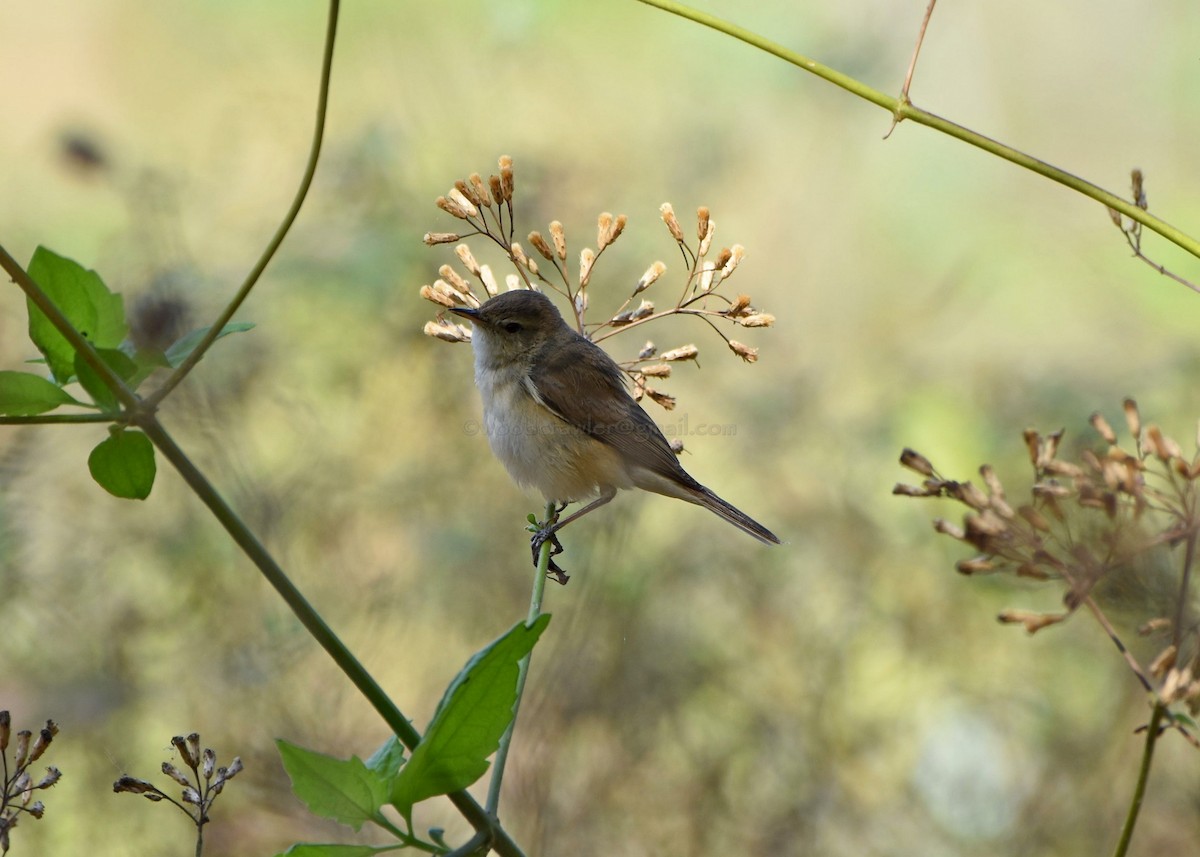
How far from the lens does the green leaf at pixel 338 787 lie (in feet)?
4.10

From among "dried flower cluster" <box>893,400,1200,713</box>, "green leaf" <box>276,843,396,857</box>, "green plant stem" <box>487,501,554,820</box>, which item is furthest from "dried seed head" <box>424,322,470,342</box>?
"green leaf" <box>276,843,396,857</box>

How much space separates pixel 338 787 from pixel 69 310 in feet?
2.27

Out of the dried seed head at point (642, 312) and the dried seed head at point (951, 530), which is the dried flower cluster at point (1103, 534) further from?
the dried seed head at point (642, 312)

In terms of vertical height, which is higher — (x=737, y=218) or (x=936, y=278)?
(x=737, y=218)

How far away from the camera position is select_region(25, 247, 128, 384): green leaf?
56.4 inches

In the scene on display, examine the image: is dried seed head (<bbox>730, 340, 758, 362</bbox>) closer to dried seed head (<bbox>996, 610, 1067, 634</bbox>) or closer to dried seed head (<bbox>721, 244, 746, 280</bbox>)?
dried seed head (<bbox>721, 244, 746, 280</bbox>)

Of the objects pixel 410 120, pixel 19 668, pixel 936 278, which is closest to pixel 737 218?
pixel 936 278

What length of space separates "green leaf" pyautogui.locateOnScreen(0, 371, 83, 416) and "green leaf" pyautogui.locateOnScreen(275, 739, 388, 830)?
543mm

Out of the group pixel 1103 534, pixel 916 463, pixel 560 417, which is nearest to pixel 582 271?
pixel 916 463

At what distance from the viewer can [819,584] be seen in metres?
4.47

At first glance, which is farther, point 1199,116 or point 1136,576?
point 1199,116

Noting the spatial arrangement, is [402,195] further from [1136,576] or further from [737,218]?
[1136,576]

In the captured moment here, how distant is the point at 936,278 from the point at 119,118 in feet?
15.7

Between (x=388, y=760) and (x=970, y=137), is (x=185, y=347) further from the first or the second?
(x=970, y=137)
